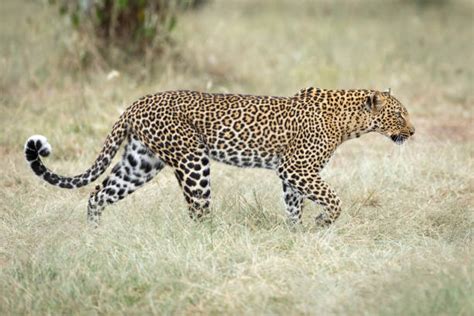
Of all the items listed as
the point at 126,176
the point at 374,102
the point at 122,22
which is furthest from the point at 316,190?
the point at 122,22

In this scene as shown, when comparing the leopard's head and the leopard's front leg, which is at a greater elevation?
the leopard's head

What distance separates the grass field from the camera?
5.37 meters

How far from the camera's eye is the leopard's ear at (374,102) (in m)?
6.96

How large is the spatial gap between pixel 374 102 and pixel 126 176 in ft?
6.40

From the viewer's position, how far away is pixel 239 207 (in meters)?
7.00

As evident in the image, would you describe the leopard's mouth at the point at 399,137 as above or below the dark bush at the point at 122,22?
below

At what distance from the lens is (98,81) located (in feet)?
36.9

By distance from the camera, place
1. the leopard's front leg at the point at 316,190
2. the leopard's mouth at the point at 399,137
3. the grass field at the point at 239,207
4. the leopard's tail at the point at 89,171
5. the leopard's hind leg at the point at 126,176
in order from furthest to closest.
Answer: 1. the leopard's mouth at the point at 399,137
2. the leopard's hind leg at the point at 126,176
3. the leopard's tail at the point at 89,171
4. the leopard's front leg at the point at 316,190
5. the grass field at the point at 239,207

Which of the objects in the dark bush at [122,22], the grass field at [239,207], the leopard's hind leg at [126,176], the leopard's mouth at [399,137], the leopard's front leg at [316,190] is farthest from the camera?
the dark bush at [122,22]

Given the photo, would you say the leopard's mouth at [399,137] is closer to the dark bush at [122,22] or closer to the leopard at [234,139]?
the leopard at [234,139]

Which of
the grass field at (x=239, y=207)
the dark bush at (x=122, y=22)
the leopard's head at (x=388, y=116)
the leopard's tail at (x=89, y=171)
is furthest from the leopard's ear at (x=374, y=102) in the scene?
the dark bush at (x=122, y=22)

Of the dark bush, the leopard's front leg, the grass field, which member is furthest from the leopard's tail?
the dark bush

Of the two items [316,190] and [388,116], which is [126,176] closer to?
[316,190]

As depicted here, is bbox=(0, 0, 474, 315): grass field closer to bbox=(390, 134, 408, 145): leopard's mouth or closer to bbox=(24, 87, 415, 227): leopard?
bbox=(24, 87, 415, 227): leopard
